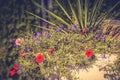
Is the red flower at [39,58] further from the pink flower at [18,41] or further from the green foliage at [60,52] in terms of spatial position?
the pink flower at [18,41]

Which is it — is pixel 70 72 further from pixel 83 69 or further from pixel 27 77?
pixel 27 77

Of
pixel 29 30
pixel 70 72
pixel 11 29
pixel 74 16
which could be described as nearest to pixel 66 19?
pixel 74 16

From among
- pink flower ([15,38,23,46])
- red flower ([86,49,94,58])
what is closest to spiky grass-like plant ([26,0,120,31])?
pink flower ([15,38,23,46])

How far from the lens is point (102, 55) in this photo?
11.7ft

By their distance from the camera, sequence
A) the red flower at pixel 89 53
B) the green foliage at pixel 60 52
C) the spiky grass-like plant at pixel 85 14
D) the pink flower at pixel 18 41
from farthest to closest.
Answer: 1. the spiky grass-like plant at pixel 85 14
2. the pink flower at pixel 18 41
3. the green foliage at pixel 60 52
4. the red flower at pixel 89 53

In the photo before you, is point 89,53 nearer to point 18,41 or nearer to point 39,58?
point 39,58

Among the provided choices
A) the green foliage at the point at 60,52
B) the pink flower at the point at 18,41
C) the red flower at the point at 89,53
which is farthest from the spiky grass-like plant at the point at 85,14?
the red flower at the point at 89,53

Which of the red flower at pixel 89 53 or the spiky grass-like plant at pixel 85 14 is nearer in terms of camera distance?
the red flower at pixel 89 53

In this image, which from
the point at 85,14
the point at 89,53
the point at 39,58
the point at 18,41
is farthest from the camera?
the point at 85,14

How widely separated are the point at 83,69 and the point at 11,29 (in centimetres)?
147

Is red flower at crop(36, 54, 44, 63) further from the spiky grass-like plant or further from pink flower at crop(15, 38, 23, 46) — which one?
the spiky grass-like plant

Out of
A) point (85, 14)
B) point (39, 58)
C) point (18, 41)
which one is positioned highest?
point (85, 14)

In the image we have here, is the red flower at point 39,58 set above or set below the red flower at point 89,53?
below

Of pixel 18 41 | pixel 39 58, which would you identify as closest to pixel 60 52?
pixel 39 58
